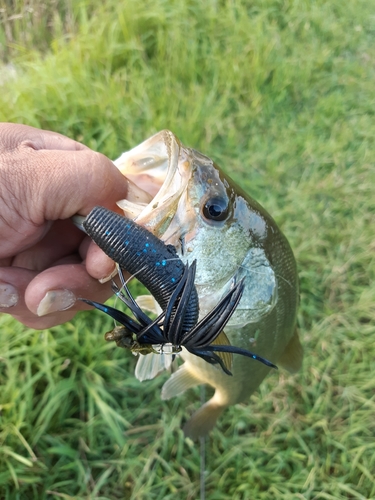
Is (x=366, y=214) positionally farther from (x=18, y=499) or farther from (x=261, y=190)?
(x=18, y=499)

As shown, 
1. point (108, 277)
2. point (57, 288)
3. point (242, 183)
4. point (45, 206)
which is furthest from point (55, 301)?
point (242, 183)

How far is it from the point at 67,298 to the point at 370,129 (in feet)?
12.7

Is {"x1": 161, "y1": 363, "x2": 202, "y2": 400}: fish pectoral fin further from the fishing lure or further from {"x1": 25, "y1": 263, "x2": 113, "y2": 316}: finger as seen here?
the fishing lure

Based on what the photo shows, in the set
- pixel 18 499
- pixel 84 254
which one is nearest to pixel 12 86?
pixel 84 254

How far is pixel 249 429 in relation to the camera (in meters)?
2.91

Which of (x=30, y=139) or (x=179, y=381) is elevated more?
(x=30, y=139)

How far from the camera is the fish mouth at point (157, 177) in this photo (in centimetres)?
142

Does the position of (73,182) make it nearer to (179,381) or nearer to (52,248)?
(52,248)

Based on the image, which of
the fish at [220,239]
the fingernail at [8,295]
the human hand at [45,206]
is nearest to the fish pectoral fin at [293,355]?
the fish at [220,239]

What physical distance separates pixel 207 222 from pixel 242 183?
2281 mm

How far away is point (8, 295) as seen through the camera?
5.79 feet

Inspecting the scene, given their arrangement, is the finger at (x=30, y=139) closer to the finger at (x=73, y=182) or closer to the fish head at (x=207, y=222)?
the finger at (x=73, y=182)

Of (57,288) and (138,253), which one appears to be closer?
(138,253)

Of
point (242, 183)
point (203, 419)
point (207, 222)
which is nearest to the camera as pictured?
point (207, 222)
